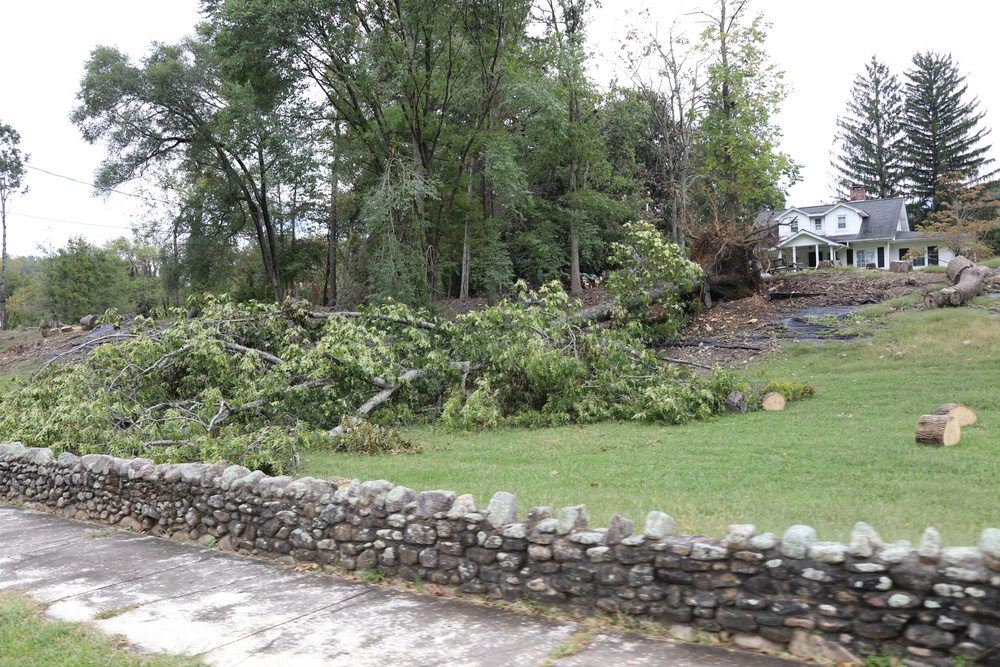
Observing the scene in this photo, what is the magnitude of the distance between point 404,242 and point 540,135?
5.64m

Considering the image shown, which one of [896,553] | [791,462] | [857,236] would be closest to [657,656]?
[896,553]

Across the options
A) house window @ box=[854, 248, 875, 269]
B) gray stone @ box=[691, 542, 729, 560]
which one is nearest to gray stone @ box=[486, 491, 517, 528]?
gray stone @ box=[691, 542, 729, 560]

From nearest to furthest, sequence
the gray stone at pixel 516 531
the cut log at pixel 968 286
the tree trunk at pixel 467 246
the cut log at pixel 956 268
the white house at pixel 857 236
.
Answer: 1. the gray stone at pixel 516 531
2. the cut log at pixel 968 286
3. the cut log at pixel 956 268
4. the tree trunk at pixel 467 246
5. the white house at pixel 857 236

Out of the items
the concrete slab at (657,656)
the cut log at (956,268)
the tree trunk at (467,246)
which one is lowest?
the concrete slab at (657,656)

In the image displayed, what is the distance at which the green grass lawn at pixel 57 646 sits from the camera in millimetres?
4129

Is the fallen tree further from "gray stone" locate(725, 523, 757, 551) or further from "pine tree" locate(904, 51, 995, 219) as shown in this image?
"pine tree" locate(904, 51, 995, 219)

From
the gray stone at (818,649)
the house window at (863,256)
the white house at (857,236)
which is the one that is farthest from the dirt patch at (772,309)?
the house window at (863,256)

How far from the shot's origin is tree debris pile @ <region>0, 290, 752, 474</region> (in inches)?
373

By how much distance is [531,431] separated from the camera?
1098 cm

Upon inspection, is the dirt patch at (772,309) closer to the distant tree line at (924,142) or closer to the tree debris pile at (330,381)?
the tree debris pile at (330,381)

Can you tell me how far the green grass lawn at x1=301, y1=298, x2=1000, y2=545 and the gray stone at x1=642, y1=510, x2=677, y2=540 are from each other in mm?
485

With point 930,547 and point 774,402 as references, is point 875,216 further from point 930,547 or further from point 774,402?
point 930,547

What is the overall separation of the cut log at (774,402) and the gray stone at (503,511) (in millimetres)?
7302

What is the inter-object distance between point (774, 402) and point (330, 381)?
6829mm
